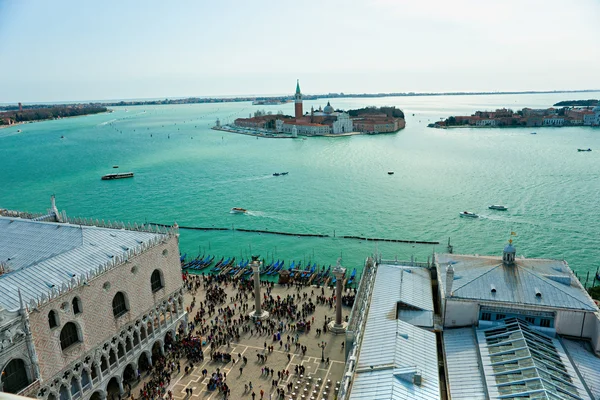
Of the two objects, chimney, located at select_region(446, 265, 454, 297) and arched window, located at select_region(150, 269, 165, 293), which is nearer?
chimney, located at select_region(446, 265, 454, 297)

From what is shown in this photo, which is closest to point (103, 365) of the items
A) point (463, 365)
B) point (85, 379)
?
point (85, 379)

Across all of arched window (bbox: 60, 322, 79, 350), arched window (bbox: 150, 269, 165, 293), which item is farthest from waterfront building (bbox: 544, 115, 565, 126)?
arched window (bbox: 60, 322, 79, 350)

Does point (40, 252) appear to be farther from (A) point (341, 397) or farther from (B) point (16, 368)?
(A) point (341, 397)

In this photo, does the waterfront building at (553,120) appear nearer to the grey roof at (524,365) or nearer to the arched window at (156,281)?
the grey roof at (524,365)

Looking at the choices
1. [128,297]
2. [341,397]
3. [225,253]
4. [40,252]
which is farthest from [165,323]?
[225,253]

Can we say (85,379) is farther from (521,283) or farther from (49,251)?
(521,283)

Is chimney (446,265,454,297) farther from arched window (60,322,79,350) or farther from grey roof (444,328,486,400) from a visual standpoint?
arched window (60,322,79,350)
